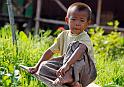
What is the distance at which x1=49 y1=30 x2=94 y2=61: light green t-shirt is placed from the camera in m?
4.02

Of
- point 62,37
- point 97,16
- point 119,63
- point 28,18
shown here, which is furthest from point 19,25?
point 62,37

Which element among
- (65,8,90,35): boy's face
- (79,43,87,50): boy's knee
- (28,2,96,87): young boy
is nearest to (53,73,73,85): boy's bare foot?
(28,2,96,87): young boy

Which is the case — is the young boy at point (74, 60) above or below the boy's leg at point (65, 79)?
above

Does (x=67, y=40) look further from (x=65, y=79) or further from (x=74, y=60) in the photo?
(x=65, y=79)

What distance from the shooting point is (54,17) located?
14.3m

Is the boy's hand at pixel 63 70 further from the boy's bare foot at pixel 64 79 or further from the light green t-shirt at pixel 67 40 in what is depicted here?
the light green t-shirt at pixel 67 40

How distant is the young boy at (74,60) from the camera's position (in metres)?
3.90

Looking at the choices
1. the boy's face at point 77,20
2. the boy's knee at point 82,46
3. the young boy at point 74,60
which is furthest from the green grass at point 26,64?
the boy's face at point 77,20

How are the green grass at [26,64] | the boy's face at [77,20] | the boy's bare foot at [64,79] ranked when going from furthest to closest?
1. the green grass at [26,64]
2. the boy's face at [77,20]
3. the boy's bare foot at [64,79]

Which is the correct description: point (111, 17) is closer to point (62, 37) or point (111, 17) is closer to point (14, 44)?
point (14, 44)

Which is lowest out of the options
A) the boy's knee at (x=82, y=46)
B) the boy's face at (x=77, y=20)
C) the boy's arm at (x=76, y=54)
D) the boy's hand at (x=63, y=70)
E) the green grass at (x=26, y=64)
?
the green grass at (x=26, y=64)

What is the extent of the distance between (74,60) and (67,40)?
30 centimetres

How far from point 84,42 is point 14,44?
1.51m

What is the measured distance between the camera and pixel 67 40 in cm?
414
